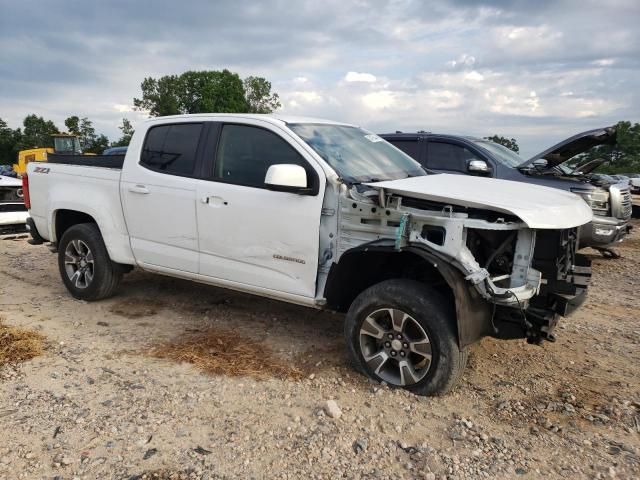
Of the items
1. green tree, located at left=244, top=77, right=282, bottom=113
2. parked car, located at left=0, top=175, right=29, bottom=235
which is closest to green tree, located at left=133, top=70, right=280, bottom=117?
green tree, located at left=244, top=77, right=282, bottom=113

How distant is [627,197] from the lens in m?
7.80

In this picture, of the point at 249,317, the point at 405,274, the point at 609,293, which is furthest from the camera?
the point at 609,293

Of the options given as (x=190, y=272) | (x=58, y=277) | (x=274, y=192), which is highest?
(x=274, y=192)

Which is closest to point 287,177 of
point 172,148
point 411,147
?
point 172,148

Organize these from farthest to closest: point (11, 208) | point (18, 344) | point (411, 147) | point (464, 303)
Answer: point (11, 208)
point (411, 147)
point (18, 344)
point (464, 303)

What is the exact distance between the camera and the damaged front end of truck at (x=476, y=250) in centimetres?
324

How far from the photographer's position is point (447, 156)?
803cm

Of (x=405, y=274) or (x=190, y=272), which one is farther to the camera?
(x=190, y=272)

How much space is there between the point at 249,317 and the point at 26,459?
2493 mm

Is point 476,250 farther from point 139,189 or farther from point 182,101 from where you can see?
point 182,101

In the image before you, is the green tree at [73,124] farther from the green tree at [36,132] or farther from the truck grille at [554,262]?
the truck grille at [554,262]

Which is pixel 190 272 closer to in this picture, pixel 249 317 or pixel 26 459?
pixel 249 317

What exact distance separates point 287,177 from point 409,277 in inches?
45.0

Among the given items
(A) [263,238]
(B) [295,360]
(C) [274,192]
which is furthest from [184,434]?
(C) [274,192]
